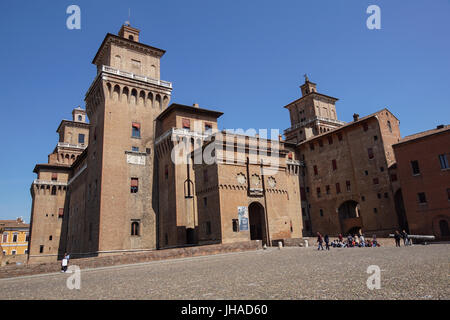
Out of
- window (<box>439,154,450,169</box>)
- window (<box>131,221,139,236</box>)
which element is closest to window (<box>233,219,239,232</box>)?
window (<box>131,221,139,236</box>)

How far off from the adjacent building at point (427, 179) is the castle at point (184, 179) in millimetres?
4018

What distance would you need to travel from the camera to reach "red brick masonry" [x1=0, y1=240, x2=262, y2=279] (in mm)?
18425

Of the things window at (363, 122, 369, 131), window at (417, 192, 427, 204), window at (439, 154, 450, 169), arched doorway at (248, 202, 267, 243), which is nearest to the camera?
window at (439, 154, 450, 169)

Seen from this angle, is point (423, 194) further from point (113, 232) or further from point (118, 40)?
point (118, 40)

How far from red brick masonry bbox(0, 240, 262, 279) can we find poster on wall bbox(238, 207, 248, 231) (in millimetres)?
2643

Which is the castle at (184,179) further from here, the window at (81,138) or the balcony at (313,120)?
the balcony at (313,120)

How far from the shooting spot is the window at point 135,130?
3931 centimetres

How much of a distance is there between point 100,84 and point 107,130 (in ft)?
19.9

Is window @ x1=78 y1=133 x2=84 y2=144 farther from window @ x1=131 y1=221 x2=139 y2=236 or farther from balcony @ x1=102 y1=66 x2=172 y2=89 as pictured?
window @ x1=131 y1=221 x2=139 y2=236

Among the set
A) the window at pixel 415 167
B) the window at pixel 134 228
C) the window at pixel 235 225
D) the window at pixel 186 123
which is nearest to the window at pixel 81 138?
the window at pixel 134 228

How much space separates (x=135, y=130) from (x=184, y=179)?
949 centimetres

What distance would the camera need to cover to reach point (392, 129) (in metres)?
43.8

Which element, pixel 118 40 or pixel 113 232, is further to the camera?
pixel 118 40
